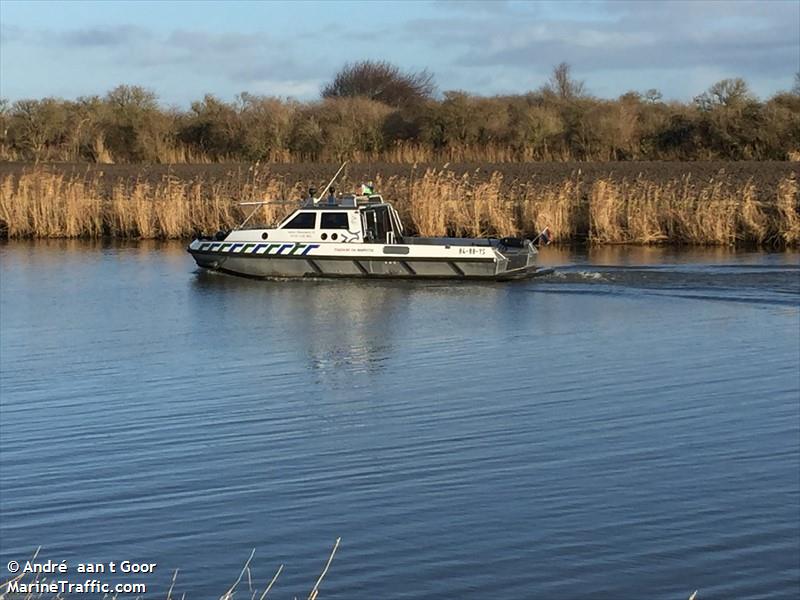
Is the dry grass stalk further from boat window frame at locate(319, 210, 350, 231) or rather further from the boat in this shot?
boat window frame at locate(319, 210, 350, 231)

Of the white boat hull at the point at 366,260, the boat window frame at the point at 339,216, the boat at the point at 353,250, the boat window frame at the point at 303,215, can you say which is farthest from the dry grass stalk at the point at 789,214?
the boat window frame at the point at 303,215

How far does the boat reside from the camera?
2662cm

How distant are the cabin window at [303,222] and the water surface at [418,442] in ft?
10.4

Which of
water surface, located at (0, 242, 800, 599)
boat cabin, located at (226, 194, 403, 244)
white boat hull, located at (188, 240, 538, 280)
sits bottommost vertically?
water surface, located at (0, 242, 800, 599)

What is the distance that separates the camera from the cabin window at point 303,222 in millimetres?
27297

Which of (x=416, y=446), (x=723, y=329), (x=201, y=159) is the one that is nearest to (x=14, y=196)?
(x=201, y=159)

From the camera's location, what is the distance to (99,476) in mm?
12016

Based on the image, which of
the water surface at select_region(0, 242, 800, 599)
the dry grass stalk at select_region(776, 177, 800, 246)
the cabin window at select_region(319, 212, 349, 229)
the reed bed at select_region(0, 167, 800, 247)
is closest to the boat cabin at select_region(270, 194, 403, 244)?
the cabin window at select_region(319, 212, 349, 229)

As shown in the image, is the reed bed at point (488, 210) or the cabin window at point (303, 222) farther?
the reed bed at point (488, 210)

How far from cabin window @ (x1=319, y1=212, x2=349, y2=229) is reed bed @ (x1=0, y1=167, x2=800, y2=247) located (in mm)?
5801

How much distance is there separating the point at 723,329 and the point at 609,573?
1173cm

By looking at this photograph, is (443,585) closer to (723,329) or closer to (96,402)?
(96,402)

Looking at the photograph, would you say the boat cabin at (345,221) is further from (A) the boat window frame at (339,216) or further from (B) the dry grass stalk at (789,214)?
(B) the dry grass stalk at (789,214)

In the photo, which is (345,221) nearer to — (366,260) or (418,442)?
(366,260)
